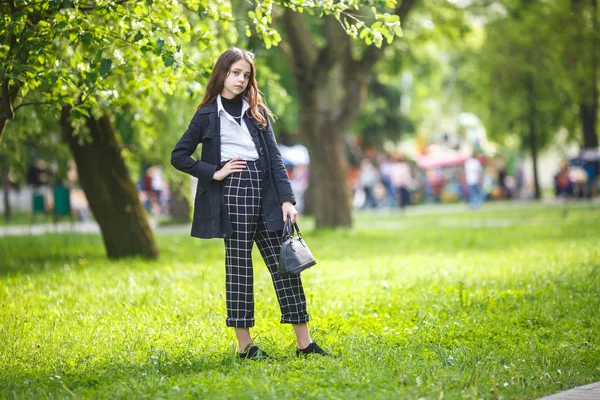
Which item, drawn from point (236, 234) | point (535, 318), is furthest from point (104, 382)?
point (535, 318)

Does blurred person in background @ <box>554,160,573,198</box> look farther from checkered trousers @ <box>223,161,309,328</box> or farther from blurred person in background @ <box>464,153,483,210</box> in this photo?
checkered trousers @ <box>223,161,309,328</box>

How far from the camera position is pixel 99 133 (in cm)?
1377

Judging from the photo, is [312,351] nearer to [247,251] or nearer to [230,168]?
[247,251]

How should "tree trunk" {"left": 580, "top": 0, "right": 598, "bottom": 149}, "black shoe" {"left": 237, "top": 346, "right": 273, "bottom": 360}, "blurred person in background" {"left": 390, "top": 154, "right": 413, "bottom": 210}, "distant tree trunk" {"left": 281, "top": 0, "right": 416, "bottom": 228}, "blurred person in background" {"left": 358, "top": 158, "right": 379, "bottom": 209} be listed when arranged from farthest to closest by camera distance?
"blurred person in background" {"left": 358, "top": 158, "right": 379, "bottom": 209}
"blurred person in background" {"left": 390, "top": 154, "right": 413, "bottom": 210}
"tree trunk" {"left": 580, "top": 0, "right": 598, "bottom": 149}
"distant tree trunk" {"left": 281, "top": 0, "right": 416, "bottom": 228}
"black shoe" {"left": 237, "top": 346, "right": 273, "bottom": 360}

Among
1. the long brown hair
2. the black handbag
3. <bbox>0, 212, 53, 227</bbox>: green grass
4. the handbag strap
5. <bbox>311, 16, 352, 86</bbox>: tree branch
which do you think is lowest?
<bbox>0, 212, 53, 227</bbox>: green grass

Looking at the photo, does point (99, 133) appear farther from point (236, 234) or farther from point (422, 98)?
point (422, 98)

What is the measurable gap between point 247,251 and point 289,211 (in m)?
0.43

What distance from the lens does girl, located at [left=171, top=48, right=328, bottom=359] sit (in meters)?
6.21

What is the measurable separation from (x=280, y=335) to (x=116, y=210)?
7.09m

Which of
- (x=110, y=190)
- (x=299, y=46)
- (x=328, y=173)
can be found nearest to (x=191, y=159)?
(x=110, y=190)

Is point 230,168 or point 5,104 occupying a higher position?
point 5,104

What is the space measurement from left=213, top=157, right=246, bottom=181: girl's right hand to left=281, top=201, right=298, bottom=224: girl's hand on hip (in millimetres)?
371

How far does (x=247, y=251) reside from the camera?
20.9 ft

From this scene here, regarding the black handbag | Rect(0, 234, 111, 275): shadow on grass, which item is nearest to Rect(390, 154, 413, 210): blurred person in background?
Rect(0, 234, 111, 275): shadow on grass
